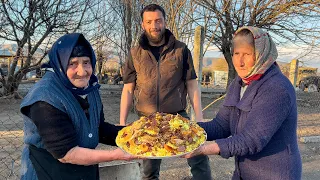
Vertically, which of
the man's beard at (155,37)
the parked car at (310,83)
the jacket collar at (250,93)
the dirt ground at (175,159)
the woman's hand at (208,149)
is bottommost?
the dirt ground at (175,159)

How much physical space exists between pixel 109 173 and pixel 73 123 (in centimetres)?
90

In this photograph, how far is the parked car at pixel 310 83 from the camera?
17.8 meters

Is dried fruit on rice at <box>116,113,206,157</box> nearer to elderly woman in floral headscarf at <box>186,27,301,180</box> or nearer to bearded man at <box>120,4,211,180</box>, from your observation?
elderly woman in floral headscarf at <box>186,27,301,180</box>

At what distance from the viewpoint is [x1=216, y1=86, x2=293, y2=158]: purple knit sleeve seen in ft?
5.57

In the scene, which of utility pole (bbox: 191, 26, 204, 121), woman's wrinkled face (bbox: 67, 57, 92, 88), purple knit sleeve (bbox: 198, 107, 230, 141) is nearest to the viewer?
woman's wrinkled face (bbox: 67, 57, 92, 88)

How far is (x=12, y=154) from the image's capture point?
14.6ft

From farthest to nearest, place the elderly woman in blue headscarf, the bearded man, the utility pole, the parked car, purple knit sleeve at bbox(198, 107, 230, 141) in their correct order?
the parked car, the utility pole, the bearded man, purple knit sleeve at bbox(198, 107, 230, 141), the elderly woman in blue headscarf

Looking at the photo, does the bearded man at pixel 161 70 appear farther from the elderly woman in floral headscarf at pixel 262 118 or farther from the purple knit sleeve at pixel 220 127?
the elderly woman in floral headscarf at pixel 262 118

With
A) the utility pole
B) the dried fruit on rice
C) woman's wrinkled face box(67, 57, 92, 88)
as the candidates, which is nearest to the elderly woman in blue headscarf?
woman's wrinkled face box(67, 57, 92, 88)

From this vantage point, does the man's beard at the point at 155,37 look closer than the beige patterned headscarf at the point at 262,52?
No

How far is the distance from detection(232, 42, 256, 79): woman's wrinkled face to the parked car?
18.0 metres

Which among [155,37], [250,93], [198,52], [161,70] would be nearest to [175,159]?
[198,52]

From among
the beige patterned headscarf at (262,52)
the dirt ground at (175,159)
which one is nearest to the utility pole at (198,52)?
the dirt ground at (175,159)

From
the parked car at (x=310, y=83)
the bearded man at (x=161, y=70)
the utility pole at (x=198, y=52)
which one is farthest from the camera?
the parked car at (x=310, y=83)
